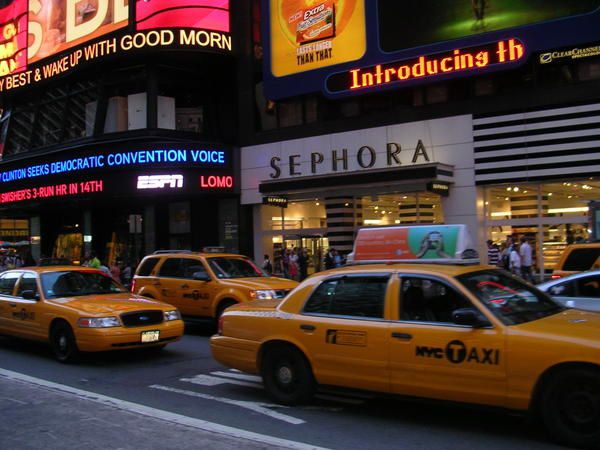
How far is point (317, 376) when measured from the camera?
6418 millimetres

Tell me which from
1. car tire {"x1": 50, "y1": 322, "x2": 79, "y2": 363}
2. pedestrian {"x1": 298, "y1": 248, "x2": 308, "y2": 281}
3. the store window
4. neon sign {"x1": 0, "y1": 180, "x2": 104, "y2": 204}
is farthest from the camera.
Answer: neon sign {"x1": 0, "y1": 180, "x2": 104, "y2": 204}

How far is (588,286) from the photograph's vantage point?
8.48m

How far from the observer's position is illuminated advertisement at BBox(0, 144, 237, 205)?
2395 centimetres

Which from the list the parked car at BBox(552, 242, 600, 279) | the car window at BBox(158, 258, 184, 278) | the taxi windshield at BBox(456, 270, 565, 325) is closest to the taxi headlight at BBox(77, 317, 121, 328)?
the car window at BBox(158, 258, 184, 278)

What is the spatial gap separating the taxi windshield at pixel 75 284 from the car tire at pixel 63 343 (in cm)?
70

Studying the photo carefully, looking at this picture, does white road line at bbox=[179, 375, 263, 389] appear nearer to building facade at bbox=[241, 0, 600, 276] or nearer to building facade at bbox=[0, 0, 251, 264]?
building facade at bbox=[241, 0, 600, 276]

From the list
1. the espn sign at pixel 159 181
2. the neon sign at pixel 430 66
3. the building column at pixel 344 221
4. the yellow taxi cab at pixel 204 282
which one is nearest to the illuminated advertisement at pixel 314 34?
the neon sign at pixel 430 66

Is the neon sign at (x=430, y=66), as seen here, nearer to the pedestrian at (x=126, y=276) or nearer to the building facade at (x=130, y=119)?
the building facade at (x=130, y=119)

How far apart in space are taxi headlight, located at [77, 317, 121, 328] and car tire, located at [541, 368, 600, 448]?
617cm

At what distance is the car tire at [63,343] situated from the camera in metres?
9.08

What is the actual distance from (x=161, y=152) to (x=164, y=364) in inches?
629

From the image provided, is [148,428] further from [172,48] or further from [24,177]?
[24,177]

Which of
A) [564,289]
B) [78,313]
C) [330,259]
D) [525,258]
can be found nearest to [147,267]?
[78,313]

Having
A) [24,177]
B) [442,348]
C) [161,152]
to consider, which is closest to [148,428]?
[442,348]
